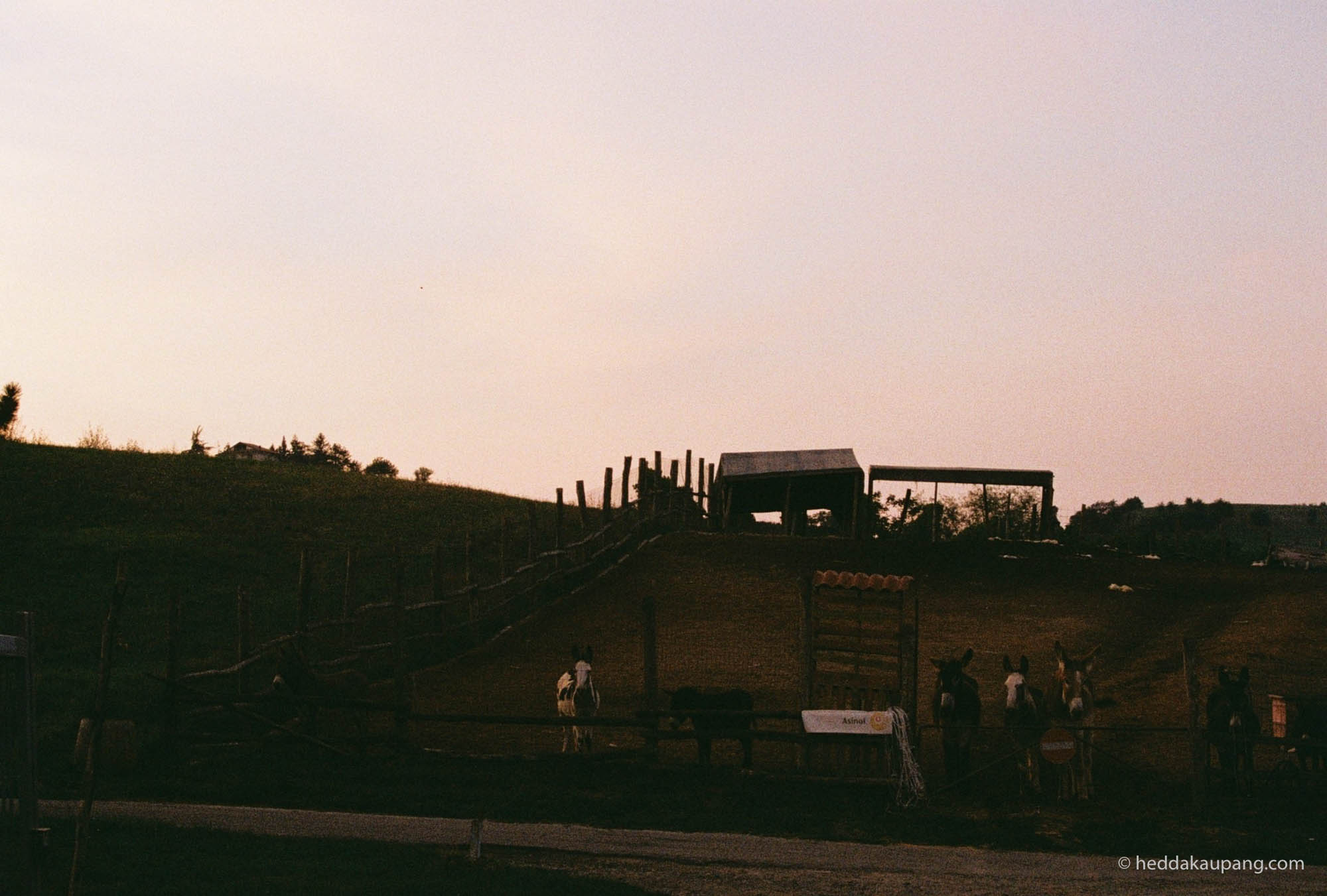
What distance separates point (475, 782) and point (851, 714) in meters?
5.33

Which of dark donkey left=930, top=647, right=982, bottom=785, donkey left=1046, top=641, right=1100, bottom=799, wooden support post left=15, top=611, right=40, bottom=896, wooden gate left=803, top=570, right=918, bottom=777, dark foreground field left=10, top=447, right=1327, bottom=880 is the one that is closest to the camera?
wooden support post left=15, top=611, right=40, bottom=896

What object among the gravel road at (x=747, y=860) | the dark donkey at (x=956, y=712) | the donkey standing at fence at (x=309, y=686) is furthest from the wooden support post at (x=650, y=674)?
the donkey standing at fence at (x=309, y=686)

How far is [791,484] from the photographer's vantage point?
41.4 m

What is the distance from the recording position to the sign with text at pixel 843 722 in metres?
17.2

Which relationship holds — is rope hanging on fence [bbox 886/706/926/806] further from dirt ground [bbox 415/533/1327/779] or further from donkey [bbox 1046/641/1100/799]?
dirt ground [bbox 415/533/1327/779]

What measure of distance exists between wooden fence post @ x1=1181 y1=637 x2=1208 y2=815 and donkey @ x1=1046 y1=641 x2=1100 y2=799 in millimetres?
1174

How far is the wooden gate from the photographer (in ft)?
59.9

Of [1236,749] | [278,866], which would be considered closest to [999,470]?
[1236,749]

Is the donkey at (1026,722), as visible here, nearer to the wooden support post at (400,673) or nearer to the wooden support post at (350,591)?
the wooden support post at (400,673)

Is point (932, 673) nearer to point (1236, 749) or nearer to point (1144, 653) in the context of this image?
point (1144, 653)

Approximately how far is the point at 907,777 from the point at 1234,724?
522cm

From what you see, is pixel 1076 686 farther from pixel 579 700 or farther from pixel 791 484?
pixel 791 484

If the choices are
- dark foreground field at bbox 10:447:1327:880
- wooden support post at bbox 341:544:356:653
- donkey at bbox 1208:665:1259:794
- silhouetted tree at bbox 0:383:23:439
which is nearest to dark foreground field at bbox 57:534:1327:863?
dark foreground field at bbox 10:447:1327:880

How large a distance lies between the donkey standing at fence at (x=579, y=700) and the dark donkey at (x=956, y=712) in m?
5.15
